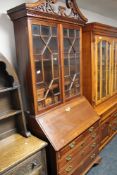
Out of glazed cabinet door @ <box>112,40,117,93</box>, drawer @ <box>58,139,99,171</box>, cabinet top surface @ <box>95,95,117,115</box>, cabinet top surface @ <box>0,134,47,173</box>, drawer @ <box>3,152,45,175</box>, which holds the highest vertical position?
glazed cabinet door @ <box>112,40,117,93</box>

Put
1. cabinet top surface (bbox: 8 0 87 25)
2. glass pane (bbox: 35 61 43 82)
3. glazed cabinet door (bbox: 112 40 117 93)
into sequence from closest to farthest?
cabinet top surface (bbox: 8 0 87 25) → glass pane (bbox: 35 61 43 82) → glazed cabinet door (bbox: 112 40 117 93)

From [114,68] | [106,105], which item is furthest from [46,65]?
[114,68]

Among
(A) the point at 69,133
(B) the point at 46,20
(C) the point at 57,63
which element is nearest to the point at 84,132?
(A) the point at 69,133

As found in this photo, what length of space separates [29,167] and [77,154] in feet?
2.16

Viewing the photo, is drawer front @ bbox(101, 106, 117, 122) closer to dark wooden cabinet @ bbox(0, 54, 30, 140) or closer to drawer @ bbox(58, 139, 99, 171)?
drawer @ bbox(58, 139, 99, 171)

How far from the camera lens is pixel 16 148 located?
1573 millimetres

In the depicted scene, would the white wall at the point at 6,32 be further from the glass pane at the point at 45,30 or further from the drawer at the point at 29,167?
the drawer at the point at 29,167

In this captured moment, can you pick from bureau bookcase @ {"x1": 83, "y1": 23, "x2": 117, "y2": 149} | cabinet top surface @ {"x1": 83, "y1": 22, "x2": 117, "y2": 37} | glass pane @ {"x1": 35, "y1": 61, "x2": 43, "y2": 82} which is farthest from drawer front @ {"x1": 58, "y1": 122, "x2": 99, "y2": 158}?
cabinet top surface @ {"x1": 83, "y1": 22, "x2": 117, "y2": 37}

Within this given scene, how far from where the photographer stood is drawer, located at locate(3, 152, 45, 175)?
1427 mm

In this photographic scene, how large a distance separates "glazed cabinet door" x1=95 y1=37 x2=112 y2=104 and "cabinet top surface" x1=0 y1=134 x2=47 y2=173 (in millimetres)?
1347

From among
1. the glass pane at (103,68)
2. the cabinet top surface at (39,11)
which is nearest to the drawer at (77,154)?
the glass pane at (103,68)

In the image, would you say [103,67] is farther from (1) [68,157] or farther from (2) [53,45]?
(1) [68,157]

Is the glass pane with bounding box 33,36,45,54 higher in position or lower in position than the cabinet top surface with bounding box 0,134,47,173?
higher

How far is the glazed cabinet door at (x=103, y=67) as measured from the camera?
2.59m
